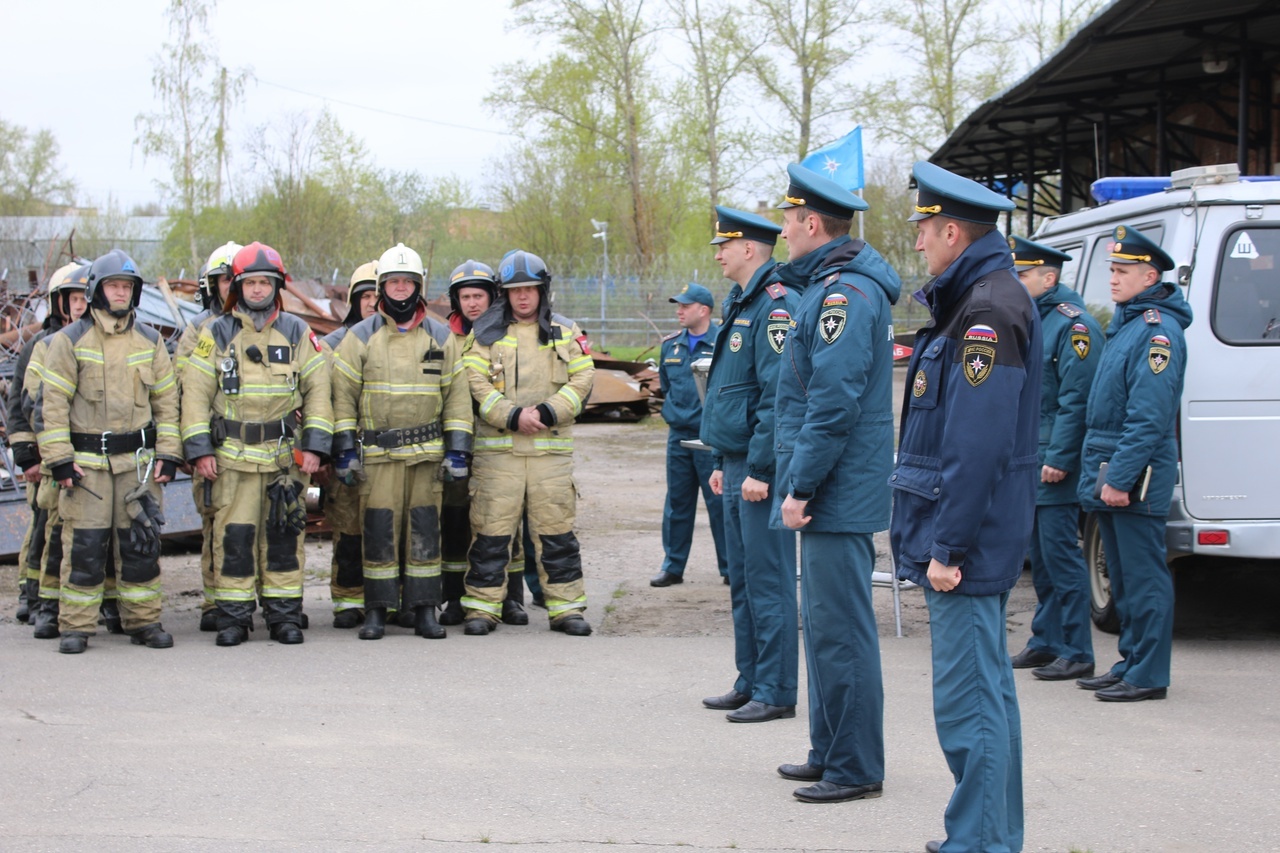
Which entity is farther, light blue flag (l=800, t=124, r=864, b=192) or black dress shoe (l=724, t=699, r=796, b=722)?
light blue flag (l=800, t=124, r=864, b=192)

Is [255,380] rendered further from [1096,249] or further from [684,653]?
[1096,249]

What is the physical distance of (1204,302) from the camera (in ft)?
21.3

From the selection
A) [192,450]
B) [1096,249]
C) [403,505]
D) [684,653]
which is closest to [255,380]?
[192,450]


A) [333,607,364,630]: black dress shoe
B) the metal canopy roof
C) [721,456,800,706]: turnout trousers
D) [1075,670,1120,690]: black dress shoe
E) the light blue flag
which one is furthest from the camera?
the light blue flag

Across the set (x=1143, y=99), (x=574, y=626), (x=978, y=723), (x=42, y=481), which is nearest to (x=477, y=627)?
(x=574, y=626)

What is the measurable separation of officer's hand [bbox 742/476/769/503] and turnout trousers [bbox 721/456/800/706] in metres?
0.19

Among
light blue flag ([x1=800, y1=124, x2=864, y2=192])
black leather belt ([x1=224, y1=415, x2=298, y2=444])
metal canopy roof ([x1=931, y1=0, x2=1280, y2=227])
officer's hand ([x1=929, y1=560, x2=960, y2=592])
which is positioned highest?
metal canopy roof ([x1=931, y1=0, x2=1280, y2=227])

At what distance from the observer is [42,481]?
731cm

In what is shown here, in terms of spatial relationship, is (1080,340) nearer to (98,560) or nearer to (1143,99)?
(98,560)

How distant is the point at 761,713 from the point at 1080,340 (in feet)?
7.97

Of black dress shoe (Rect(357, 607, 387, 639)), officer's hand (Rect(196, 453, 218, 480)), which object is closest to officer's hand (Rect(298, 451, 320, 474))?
officer's hand (Rect(196, 453, 218, 480))

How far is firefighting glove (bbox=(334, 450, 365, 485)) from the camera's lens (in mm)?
7277

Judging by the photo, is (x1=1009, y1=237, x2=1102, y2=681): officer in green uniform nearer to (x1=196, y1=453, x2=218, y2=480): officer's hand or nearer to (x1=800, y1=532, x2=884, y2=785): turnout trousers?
(x1=800, y1=532, x2=884, y2=785): turnout trousers

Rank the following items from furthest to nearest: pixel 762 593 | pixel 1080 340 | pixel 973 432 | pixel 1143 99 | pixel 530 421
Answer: pixel 1143 99, pixel 530 421, pixel 1080 340, pixel 762 593, pixel 973 432
